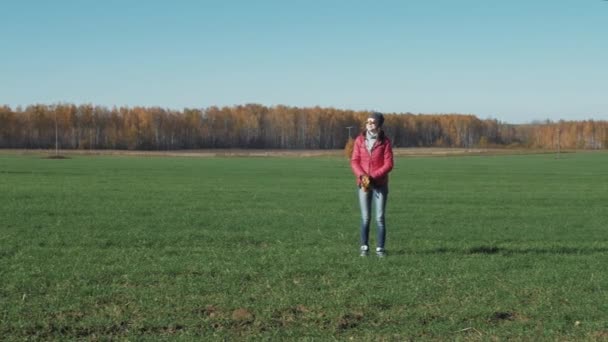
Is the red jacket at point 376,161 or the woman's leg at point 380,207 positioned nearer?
the red jacket at point 376,161

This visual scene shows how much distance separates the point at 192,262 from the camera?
10953mm

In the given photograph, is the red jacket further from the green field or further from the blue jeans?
the green field

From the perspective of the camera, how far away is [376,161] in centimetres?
1151

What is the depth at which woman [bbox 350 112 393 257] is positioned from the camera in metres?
11.4

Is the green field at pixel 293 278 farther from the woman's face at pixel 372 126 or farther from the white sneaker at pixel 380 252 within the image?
the woman's face at pixel 372 126

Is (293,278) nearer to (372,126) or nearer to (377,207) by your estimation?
(377,207)

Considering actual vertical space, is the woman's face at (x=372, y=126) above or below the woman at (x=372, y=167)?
above

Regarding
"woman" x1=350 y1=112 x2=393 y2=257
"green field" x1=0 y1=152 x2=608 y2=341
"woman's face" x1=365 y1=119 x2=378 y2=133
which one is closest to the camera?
"green field" x1=0 y1=152 x2=608 y2=341

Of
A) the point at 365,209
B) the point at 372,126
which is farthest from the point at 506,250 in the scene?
the point at 372,126

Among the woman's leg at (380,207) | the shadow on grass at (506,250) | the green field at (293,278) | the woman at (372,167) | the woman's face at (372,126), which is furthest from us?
the shadow on grass at (506,250)

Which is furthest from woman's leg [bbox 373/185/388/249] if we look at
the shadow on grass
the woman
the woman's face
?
the woman's face

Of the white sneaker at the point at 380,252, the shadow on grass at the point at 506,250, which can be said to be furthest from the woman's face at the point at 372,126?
the shadow on grass at the point at 506,250

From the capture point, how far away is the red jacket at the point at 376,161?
11.4m

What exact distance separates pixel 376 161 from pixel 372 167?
113 millimetres
